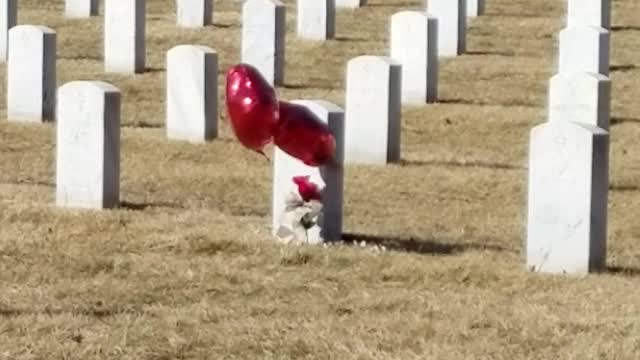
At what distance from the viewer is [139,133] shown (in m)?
15.7

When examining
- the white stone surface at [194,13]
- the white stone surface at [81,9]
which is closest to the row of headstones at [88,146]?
the white stone surface at [194,13]

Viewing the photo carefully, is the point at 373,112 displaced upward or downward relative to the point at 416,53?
downward

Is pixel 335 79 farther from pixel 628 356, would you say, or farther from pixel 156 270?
pixel 628 356

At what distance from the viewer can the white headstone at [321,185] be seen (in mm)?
10758

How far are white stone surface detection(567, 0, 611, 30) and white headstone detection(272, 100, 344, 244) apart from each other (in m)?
11.2

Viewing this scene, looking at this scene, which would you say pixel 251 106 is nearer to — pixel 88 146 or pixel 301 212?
pixel 301 212

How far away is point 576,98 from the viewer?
15.0 meters

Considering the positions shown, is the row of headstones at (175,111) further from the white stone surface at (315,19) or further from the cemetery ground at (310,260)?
the white stone surface at (315,19)

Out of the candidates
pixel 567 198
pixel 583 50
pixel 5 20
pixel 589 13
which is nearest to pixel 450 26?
pixel 589 13

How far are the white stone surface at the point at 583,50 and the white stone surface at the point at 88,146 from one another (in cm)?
689

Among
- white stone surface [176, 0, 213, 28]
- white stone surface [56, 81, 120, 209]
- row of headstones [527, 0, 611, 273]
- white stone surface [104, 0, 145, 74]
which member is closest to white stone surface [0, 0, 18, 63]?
white stone surface [104, 0, 145, 74]

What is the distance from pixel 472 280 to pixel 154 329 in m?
2.05

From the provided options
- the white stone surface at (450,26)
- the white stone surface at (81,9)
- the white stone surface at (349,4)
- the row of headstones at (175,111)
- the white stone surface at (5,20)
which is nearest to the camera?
the row of headstones at (175,111)

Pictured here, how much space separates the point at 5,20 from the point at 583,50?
6242 mm
